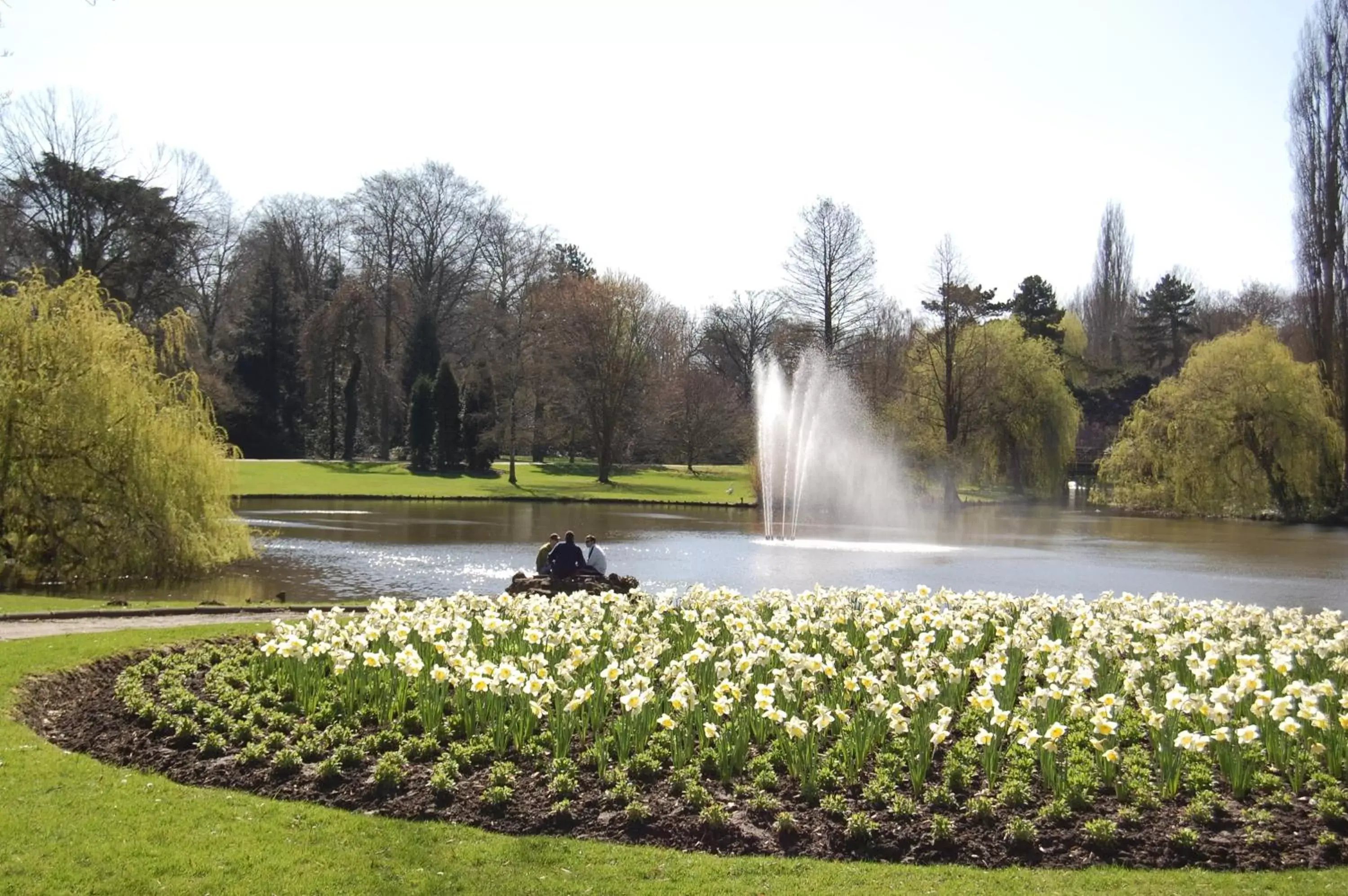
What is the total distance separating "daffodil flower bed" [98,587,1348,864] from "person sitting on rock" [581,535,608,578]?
19.1 feet

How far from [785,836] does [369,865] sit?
233 centimetres

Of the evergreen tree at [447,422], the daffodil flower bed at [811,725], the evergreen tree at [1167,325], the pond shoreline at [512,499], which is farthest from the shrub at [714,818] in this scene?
the evergreen tree at [1167,325]

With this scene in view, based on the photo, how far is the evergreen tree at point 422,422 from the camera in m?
58.3

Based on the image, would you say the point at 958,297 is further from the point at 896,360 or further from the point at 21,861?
the point at 21,861

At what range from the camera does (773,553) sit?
28125 mm

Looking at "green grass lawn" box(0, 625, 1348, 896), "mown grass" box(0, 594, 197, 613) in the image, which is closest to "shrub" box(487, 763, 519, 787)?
"green grass lawn" box(0, 625, 1348, 896)

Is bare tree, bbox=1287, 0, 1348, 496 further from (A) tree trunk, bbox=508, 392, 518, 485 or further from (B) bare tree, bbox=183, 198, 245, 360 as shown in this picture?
(B) bare tree, bbox=183, 198, 245, 360

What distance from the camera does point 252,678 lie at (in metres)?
9.73

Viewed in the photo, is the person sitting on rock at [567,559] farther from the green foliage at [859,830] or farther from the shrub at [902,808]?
the green foliage at [859,830]

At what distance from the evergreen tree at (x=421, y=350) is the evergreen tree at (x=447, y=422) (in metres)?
5.67

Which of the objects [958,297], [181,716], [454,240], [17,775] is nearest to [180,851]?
[17,775]

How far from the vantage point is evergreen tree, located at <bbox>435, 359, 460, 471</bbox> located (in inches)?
2281

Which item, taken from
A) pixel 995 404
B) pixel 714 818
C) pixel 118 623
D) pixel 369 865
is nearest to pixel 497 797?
pixel 369 865

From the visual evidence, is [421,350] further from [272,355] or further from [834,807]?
[834,807]
